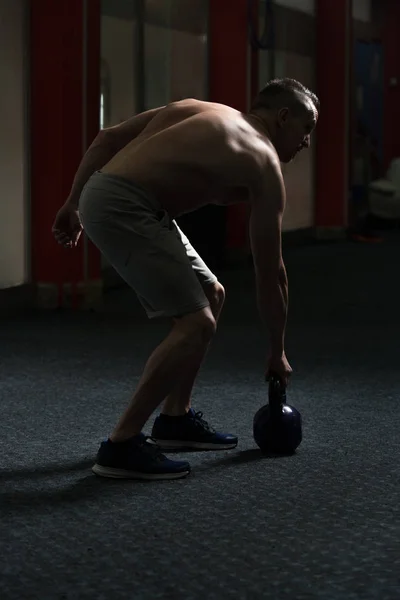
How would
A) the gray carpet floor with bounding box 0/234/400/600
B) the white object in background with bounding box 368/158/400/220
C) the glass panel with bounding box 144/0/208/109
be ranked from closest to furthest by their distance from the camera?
the gray carpet floor with bounding box 0/234/400/600, the glass panel with bounding box 144/0/208/109, the white object in background with bounding box 368/158/400/220

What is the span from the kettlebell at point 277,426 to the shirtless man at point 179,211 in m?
0.12

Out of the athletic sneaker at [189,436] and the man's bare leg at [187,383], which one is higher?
the man's bare leg at [187,383]

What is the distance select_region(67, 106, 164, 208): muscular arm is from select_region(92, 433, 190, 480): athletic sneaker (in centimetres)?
76

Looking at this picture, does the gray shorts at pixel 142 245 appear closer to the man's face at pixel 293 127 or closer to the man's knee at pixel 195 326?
the man's knee at pixel 195 326

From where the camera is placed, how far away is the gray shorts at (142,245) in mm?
3020

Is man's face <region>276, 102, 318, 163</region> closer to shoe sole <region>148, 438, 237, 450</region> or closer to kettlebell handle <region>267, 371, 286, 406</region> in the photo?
kettlebell handle <region>267, 371, 286, 406</region>

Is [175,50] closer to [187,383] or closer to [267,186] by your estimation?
[187,383]

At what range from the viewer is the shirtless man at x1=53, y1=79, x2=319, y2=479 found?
3008mm

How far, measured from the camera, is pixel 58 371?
4.77 m

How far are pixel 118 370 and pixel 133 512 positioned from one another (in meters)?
2.00

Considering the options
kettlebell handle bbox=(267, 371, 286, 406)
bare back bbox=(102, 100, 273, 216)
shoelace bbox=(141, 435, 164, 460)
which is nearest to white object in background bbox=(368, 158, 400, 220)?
kettlebell handle bbox=(267, 371, 286, 406)

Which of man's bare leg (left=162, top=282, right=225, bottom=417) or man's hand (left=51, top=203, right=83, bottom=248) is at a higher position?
man's hand (left=51, top=203, right=83, bottom=248)

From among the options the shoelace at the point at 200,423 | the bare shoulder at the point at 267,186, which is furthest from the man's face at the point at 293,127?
the shoelace at the point at 200,423

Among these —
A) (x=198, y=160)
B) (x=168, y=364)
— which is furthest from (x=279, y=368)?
(x=198, y=160)
